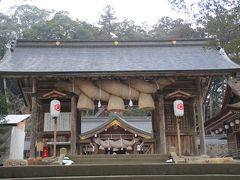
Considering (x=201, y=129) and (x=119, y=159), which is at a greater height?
(x=201, y=129)

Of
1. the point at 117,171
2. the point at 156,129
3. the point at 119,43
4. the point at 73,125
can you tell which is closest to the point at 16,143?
the point at 73,125

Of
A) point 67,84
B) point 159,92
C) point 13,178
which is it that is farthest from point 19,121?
point 13,178

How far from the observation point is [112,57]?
538 inches

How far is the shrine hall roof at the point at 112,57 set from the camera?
11.3 m

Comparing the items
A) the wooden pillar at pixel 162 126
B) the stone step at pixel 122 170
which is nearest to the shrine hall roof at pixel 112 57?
the wooden pillar at pixel 162 126

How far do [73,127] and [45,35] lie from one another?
36188mm

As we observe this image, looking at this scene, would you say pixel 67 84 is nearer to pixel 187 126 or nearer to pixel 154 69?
pixel 154 69

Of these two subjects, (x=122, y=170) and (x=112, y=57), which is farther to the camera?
(x=112, y=57)

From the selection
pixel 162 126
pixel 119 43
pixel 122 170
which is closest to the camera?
pixel 122 170

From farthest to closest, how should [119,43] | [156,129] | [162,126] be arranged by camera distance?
[119,43]
[156,129]
[162,126]

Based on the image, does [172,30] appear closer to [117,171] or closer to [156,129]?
[156,129]

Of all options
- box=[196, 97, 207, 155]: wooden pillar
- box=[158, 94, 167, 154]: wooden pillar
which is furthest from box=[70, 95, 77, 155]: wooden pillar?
box=[196, 97, 207, 155]: wooden pillar

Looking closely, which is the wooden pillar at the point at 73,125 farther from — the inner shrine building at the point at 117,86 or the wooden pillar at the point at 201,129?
the wooden pillar at the point at 201,129

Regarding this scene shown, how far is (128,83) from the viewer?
11.6 metres
